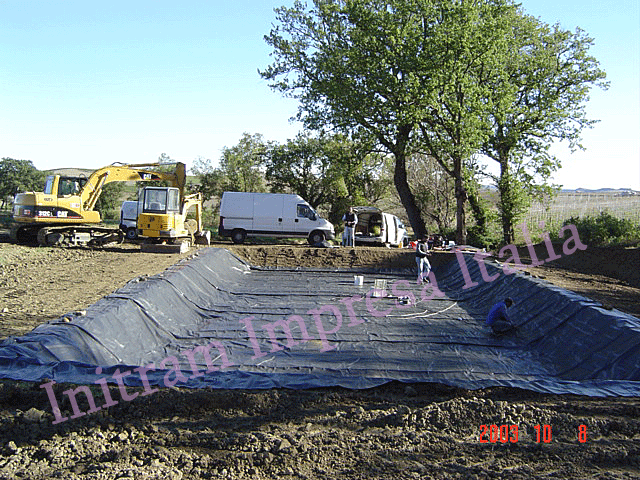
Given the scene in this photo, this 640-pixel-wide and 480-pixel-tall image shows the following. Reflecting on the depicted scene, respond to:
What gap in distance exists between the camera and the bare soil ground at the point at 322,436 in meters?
4.12

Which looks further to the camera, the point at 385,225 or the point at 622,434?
the point at 385,225

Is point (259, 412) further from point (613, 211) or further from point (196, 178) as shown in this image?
point (196, 178)

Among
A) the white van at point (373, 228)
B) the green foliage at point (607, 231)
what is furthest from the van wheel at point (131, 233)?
the green foliage at point (607, 231)

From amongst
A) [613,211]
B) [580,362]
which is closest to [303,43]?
[613,211]

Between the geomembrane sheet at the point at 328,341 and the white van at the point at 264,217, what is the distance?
969 centimetres

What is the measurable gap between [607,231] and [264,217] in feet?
44.0

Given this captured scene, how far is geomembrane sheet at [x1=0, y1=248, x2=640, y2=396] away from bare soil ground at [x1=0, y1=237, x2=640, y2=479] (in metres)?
0.25

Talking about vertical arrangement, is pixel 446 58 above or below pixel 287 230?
above

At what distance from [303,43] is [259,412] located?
22509 millimetres

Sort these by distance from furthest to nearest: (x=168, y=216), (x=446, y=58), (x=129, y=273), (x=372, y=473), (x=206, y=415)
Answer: (x=446, y=58) < (x=168, y=216) < (x=129, y=273) < (x=206, y=415) < (x=372, y=473)

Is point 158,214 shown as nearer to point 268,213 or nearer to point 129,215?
point 268,213

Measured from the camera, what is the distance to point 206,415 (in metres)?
5.11

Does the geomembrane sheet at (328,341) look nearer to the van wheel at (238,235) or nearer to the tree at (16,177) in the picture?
the van wheel at (238,235)

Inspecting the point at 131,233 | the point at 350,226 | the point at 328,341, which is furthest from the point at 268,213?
the point at 328,341
